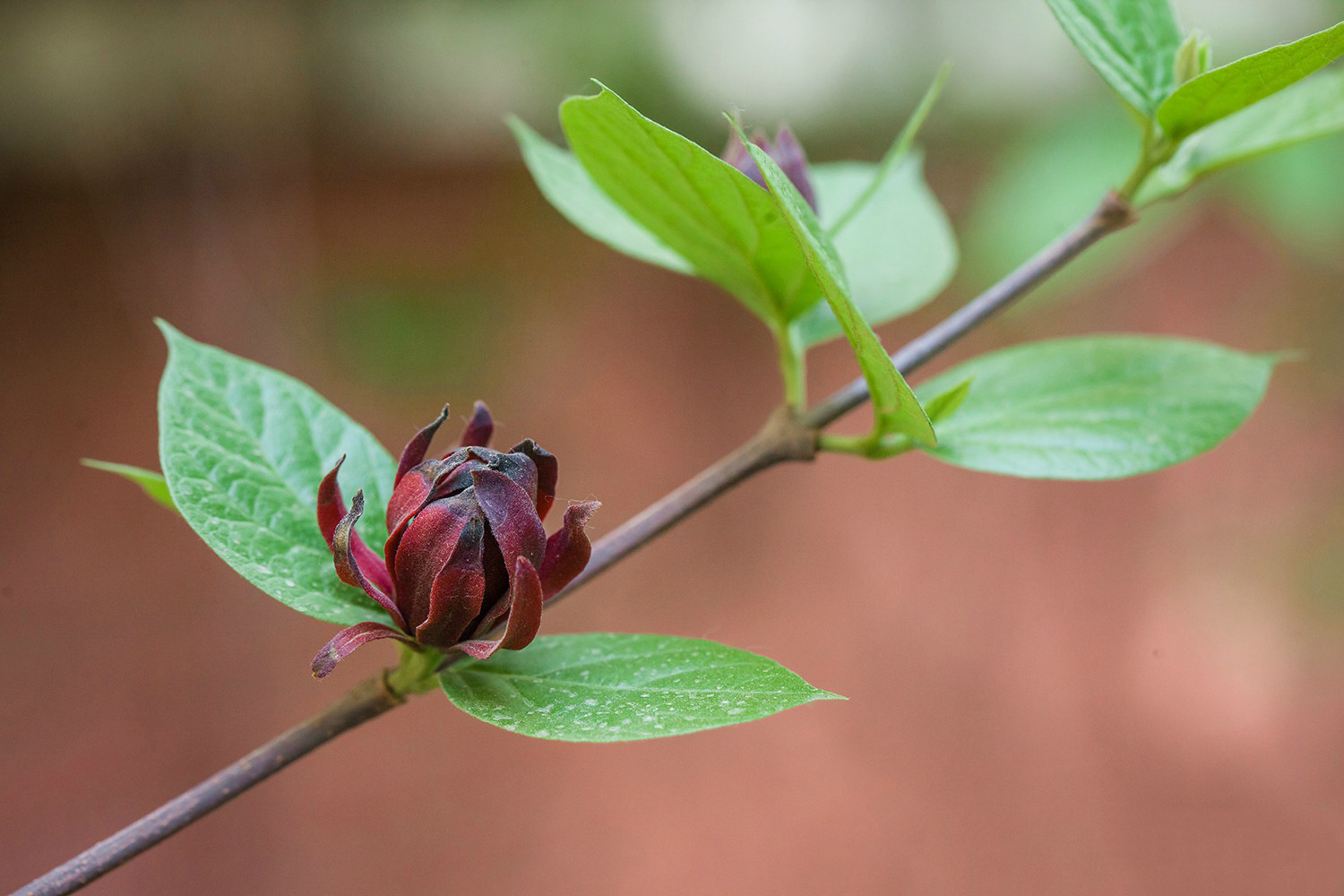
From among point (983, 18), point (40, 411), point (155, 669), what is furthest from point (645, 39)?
point (155, 669)

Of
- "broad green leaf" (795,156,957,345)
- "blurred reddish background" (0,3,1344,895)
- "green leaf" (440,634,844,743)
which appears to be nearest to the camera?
"green leaf" (440,634,844,743)

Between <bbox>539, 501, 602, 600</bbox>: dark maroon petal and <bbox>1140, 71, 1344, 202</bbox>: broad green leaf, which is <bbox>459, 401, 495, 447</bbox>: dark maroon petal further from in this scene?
<bbox>1140, 71, 1344, 202</bbox>: broad green leaf

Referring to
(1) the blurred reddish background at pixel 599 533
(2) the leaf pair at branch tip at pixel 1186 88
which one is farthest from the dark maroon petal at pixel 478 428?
(1) the blurred reddish background at pixel 599 533

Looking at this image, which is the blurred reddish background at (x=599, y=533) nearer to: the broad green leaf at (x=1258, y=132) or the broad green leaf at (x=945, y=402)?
the broad green leaf at (x=1258, y=132)

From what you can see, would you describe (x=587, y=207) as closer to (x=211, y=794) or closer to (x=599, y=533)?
(x=211, y=794)

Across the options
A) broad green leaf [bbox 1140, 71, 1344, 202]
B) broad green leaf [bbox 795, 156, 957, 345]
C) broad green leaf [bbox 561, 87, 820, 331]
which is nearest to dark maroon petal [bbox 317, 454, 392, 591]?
broad green leaf [bbox 561, 87, 820, 331]

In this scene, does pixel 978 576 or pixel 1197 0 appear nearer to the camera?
pixel 1197 0

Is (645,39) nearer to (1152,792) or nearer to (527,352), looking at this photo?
(527,352)
